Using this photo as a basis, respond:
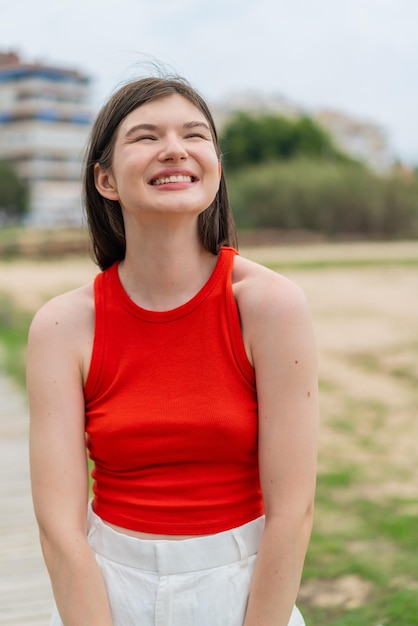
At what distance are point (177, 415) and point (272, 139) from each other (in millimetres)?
55958

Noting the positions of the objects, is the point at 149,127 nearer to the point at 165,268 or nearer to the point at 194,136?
the point at 194,136

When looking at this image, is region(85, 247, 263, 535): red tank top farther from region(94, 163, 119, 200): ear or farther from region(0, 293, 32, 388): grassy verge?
region(0, 293, 32, 388): grassy verge

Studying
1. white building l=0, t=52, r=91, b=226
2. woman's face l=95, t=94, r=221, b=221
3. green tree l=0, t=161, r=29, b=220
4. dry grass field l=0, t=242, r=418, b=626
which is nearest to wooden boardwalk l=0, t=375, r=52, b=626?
dry grass field l=0, t=242, r=418, b=626

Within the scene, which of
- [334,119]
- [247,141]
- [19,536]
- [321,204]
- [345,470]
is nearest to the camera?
[19,536]

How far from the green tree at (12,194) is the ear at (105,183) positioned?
61.9 meters

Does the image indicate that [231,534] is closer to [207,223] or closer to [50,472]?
[50,472]

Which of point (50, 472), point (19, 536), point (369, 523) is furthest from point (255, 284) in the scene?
point (369, 523)

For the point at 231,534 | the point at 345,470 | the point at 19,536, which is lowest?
the point at 345,470

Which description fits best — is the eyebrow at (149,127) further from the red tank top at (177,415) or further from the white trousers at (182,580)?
the white trousers at (182,580)

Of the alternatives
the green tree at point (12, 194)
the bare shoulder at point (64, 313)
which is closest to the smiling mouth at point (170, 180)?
the bare shoulder at point (64, 313)

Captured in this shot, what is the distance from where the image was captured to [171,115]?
158cm

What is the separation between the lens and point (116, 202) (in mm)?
1770

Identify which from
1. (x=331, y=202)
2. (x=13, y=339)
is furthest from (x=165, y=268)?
(x=331, y=202)

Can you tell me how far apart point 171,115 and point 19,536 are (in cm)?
263
